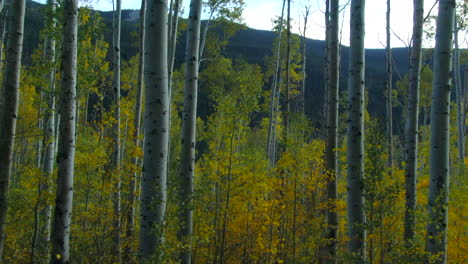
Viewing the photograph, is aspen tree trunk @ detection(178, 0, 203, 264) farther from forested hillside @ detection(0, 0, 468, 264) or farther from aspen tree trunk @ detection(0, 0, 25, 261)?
aspen tree trunk @ detection(0, 0, 25, 261)

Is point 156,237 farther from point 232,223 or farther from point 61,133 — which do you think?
point 232,223

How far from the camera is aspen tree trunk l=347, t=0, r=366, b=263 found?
4.61 meters

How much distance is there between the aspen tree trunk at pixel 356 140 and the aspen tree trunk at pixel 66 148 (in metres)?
3.56

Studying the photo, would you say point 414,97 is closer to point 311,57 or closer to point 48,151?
point 48,151

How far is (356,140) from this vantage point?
187 inches

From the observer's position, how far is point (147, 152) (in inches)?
Answer: 126

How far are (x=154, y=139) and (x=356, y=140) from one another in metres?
2.93

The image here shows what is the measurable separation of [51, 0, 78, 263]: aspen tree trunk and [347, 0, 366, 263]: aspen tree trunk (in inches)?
140

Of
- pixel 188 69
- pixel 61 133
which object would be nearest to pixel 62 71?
pixel 61 133

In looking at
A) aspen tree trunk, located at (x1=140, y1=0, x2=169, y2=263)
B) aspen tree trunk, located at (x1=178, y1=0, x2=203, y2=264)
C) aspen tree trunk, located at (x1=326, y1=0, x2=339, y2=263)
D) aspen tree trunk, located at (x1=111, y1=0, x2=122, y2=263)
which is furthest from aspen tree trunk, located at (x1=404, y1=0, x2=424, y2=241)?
aspen tree trunk, located at (x1=111, y1=0, x2=122, y2=263)

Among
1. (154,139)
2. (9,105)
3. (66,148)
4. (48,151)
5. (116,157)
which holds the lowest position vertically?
(116,157)

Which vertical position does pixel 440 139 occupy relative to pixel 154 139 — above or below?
above

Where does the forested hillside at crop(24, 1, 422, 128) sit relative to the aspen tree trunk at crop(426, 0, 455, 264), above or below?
above

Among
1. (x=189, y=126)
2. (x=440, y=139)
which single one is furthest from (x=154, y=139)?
(x=440, y=139)
